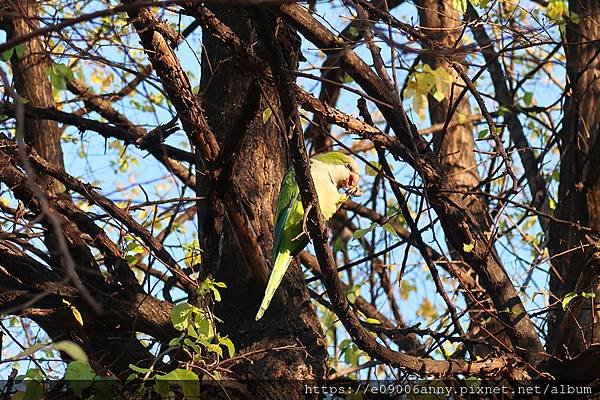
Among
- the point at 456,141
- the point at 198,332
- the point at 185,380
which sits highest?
the point at 456,141

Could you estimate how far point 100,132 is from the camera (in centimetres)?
385

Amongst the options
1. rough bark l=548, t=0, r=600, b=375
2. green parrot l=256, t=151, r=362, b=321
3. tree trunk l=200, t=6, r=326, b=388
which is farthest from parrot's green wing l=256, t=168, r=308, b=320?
rough bark l=548, t=0, r=600, b=375

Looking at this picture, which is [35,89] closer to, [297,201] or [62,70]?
[62,70]

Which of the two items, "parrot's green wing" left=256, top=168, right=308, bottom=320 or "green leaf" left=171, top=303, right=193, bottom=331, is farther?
"parrot's green wing" left=256, top=168, right=308, bottom=320

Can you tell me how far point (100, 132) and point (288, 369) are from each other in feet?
4.91

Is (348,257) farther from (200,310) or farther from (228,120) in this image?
(200,310)

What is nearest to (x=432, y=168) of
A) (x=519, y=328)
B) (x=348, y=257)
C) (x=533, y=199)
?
(x=519, y=328)

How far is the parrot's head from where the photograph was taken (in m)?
3.96

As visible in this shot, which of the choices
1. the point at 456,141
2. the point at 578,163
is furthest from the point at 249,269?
the point at 456,141

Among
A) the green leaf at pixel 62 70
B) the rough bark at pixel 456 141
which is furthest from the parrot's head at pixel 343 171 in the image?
the green leaf at pixel 62 70

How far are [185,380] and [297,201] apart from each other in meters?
1.22

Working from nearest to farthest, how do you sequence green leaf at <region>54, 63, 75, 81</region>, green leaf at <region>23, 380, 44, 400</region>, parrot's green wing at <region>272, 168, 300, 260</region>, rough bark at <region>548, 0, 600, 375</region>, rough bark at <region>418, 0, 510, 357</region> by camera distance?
green leaf at <region>23, 380, 44, 400</region> < parrot's green wing at <region>272, 168, 300, 260</region> < green leaf at <region>54, 63, 75, 81</region> < rough bark at <region>548, 0, 600, 375</region> < rough bark at <region>418, 0, 510, 357</region>

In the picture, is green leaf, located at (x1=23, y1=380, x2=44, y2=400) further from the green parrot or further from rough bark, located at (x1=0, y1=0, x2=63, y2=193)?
rough bark, located at (x1=0, y1=0, x2=63, y2=193)

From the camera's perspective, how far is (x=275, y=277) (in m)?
3.47
